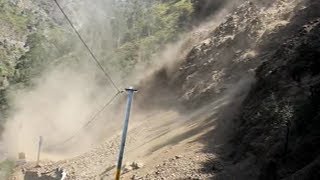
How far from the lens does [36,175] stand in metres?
31.7

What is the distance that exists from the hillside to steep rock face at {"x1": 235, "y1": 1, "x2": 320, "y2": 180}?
0.16ft

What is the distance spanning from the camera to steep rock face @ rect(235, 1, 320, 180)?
571 inches

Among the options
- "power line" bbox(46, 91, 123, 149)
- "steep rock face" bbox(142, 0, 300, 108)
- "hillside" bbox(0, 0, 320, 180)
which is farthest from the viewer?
"power line" bbox(46, 91, 123, 149)

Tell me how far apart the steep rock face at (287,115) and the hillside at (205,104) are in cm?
5

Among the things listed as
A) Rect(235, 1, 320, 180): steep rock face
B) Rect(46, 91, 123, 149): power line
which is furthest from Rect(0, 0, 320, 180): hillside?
Rect(46, 91, 123, 149): power line

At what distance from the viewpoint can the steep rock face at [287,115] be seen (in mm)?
14516

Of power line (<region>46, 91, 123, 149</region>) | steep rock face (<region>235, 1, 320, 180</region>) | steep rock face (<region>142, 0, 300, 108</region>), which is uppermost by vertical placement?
power line (<region>46, 91, 123, 149</region>)

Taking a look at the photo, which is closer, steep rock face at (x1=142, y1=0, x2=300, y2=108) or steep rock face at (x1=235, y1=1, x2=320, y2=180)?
steep rock face at (x1=235, y1=1, x2=320, y2=180)

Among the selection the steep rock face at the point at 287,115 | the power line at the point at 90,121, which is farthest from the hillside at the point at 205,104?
the power line at the point at 90,121

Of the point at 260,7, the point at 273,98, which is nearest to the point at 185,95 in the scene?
the point at 260,7

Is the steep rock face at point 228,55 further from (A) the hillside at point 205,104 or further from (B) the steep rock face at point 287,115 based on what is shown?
(B) the steep rock face at point 287,115

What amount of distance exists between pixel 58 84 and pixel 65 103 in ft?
23.0

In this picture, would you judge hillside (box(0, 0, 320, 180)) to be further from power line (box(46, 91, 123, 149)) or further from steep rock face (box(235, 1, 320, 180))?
power line (box(46, 91, 123, 149))

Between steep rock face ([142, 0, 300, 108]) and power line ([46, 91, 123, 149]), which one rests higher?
power line ([46, 91, 123, 149])
